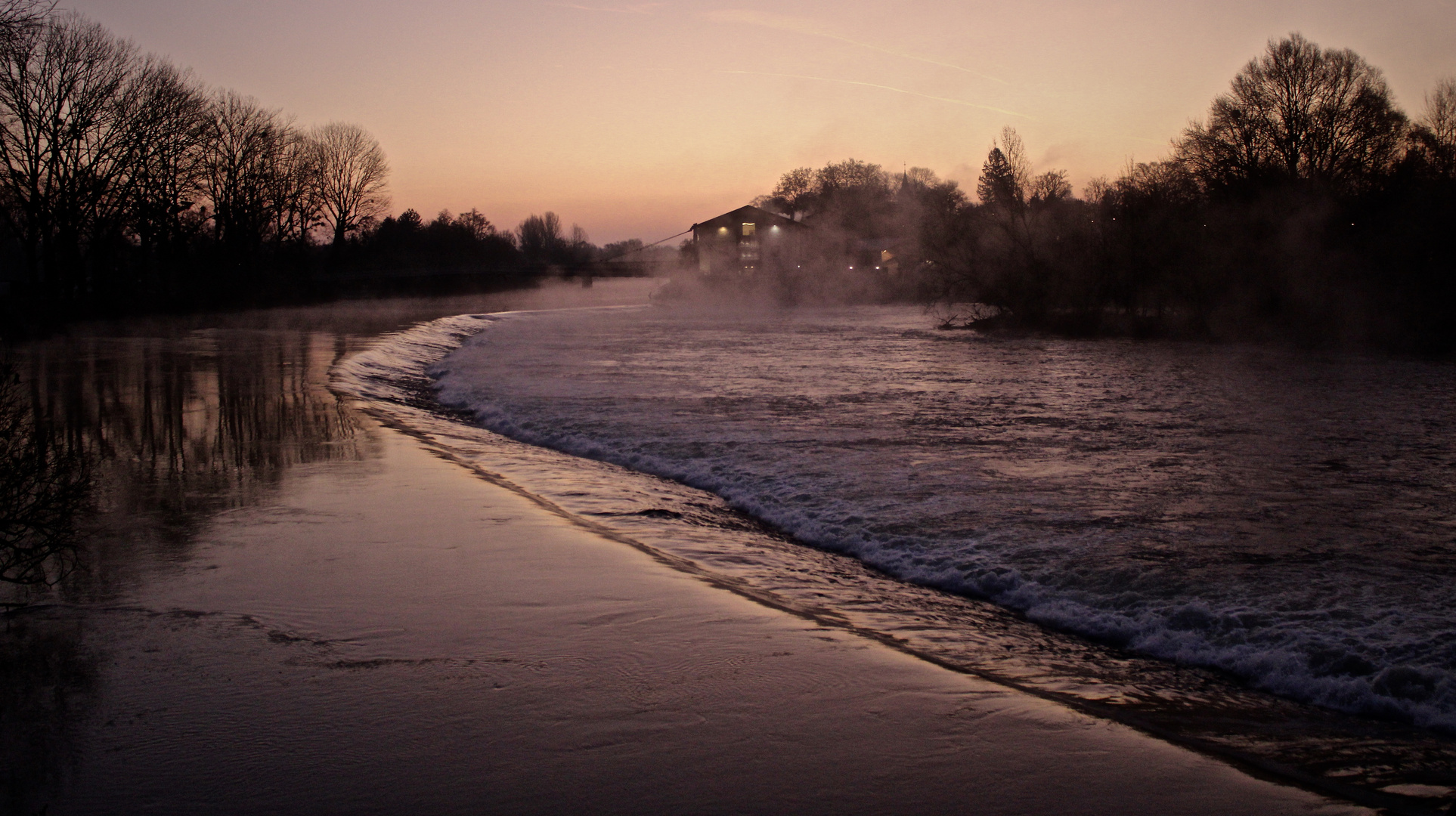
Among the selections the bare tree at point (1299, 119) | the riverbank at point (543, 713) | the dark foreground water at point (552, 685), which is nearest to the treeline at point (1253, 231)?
the bare tree at point (1299, 119)

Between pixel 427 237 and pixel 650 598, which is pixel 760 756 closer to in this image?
pixel 650 598

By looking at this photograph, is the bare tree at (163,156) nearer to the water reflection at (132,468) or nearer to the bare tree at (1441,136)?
the water reflection at (132,468)

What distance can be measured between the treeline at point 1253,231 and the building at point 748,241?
37479 millimetres

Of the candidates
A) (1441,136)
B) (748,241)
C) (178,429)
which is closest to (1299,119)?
(1441,136)

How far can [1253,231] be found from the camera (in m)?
31.3

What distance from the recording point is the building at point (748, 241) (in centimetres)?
8350

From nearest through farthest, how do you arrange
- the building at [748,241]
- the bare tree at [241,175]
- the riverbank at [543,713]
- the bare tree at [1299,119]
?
the riverbank at [543,713] < the bare tree at [1299,119] < the bare tree at [241,175] < the building at [748,241]

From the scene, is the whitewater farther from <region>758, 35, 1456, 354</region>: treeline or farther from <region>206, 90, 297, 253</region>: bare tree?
<region>206, 90, 297, 253</region>: bare tree

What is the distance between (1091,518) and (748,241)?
78320 mm

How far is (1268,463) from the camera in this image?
443 inches

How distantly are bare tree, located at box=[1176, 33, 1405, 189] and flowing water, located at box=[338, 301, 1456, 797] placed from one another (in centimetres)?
1947

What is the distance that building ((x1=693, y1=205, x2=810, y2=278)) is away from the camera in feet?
274

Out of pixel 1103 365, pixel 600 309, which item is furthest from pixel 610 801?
pixel 600 309

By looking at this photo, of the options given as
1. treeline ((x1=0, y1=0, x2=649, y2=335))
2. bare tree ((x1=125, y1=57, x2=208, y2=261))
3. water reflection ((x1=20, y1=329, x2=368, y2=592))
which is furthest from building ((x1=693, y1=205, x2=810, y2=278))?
water reflection ((x1=20, y1=329, x2=368, y2=592))
